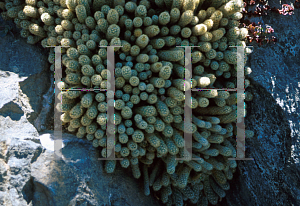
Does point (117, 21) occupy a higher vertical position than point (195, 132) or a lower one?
higher

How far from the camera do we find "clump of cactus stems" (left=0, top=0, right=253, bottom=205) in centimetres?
212

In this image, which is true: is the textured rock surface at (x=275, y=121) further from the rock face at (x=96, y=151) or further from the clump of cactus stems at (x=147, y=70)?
the clump of cactus stems at (x=147, y=70)

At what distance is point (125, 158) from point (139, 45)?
971 mm

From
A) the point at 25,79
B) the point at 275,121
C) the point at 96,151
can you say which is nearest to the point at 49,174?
the point at 96,151

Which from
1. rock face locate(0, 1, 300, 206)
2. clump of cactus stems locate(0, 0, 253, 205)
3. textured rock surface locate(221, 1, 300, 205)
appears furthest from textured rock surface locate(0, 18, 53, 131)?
textured rock surface locate(221, 1, 300, 205)

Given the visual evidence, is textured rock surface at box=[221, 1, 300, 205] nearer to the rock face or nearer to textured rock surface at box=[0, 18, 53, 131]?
the rock face

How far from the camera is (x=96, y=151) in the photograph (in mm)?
2250

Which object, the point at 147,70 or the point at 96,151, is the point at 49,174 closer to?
the point at 96,151

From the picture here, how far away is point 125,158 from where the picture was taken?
7.46 feet

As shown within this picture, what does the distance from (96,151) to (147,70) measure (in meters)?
0.82

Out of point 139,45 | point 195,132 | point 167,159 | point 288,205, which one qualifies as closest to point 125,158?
point 167,159

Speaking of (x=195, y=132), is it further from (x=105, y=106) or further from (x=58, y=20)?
(x=58, y=20)

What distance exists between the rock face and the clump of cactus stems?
149 millimetres

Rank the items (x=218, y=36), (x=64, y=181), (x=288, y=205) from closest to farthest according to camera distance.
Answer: (x=64, y=181), (x=218, y=36), (x=288, y=205)
